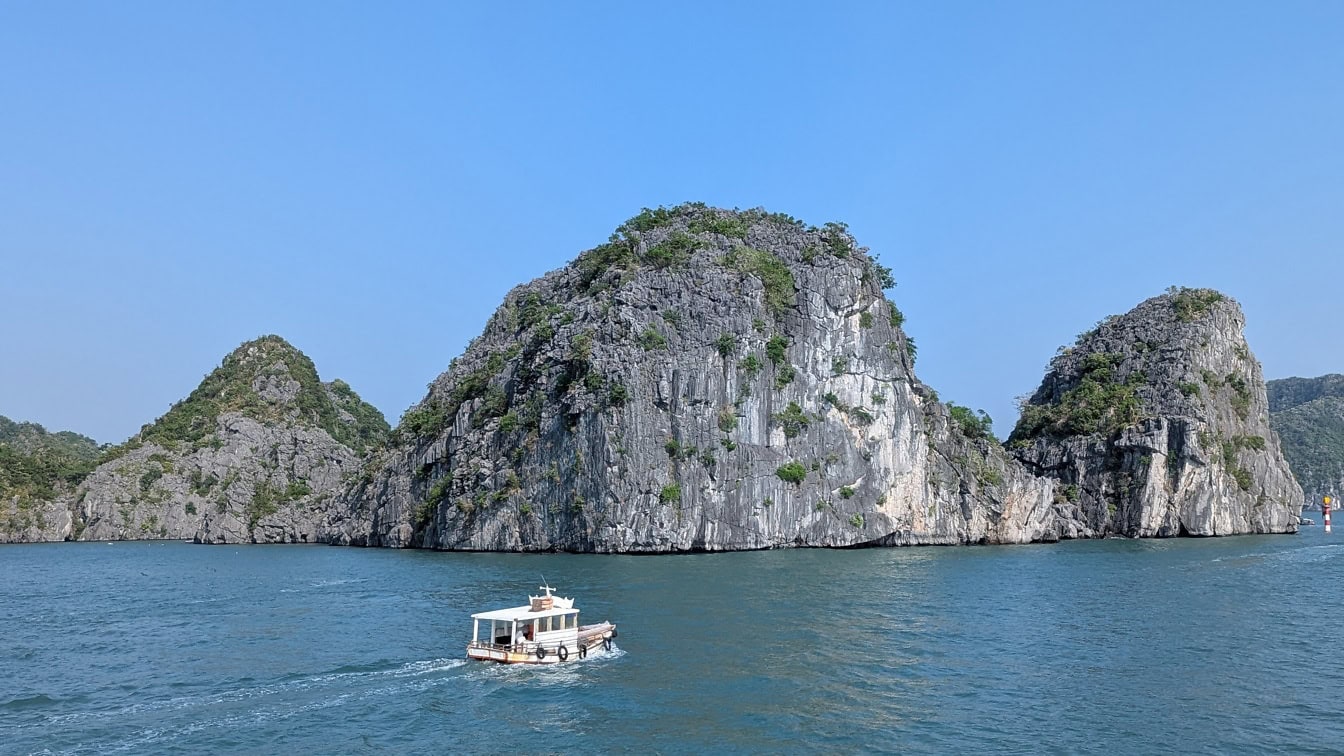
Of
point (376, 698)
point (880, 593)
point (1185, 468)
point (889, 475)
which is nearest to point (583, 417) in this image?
point (889, 475)

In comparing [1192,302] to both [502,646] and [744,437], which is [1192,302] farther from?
[502,646]

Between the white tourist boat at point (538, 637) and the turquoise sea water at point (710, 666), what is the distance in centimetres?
87

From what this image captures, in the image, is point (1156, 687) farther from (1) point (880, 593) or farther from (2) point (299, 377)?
(2) point (299, 377)

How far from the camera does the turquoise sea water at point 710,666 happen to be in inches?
1157

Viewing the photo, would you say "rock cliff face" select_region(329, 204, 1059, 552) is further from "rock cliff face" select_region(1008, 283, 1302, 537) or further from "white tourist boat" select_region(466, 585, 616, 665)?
"white tourist boat" select_region(466, 585, 616, 665)

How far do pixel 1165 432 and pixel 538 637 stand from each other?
95373 mm

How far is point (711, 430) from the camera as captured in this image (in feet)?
294

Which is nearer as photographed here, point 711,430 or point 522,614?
point 522,614

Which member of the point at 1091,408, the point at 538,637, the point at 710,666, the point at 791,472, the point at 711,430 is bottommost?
the point at 710,666

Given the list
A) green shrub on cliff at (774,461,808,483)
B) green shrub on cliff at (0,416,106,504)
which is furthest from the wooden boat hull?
green shrub on cliff at (0,416,106,504)

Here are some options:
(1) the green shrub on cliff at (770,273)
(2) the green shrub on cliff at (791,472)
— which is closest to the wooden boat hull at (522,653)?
(2) the green shrub on cliff at (791,472)

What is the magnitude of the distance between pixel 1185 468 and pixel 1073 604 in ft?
223

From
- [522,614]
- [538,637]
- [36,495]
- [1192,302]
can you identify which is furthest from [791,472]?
[36,495]

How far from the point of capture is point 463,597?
56.1 meters
